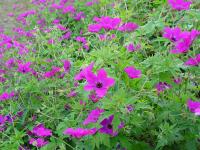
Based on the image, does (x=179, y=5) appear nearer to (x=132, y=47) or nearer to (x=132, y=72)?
(x=132, y=47)

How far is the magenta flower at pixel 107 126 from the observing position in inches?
62.7

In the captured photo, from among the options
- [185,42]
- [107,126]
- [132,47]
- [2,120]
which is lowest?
[2,120]

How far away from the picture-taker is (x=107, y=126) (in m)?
1.61

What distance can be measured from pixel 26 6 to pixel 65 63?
3971 mm

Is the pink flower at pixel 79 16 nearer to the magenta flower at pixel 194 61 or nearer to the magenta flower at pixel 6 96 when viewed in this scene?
the magenta flower at pixel 6 96

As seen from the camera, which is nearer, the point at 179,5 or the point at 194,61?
the point at 194,61

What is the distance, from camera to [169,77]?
1.68 meters

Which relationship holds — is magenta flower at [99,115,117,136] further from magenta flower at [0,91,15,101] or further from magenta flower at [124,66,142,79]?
magenta flower at [0,91,15,101]

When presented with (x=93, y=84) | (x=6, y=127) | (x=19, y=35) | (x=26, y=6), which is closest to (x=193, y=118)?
(x=93, y=84)

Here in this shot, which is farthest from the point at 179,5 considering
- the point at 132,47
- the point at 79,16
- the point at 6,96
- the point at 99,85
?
the point at 79,16

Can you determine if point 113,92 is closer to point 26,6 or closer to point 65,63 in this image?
point 65,63

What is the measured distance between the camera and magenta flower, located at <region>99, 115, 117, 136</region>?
62.7 inches

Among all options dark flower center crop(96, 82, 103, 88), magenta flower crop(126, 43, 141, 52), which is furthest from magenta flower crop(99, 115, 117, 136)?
magenta flower crop(126, 43, 141, 52)

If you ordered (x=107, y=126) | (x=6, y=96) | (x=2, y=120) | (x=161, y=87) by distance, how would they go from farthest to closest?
(x=6, y=96) → (x=2, y=120) → (x=161, y=87) → (x=107, y=126)
